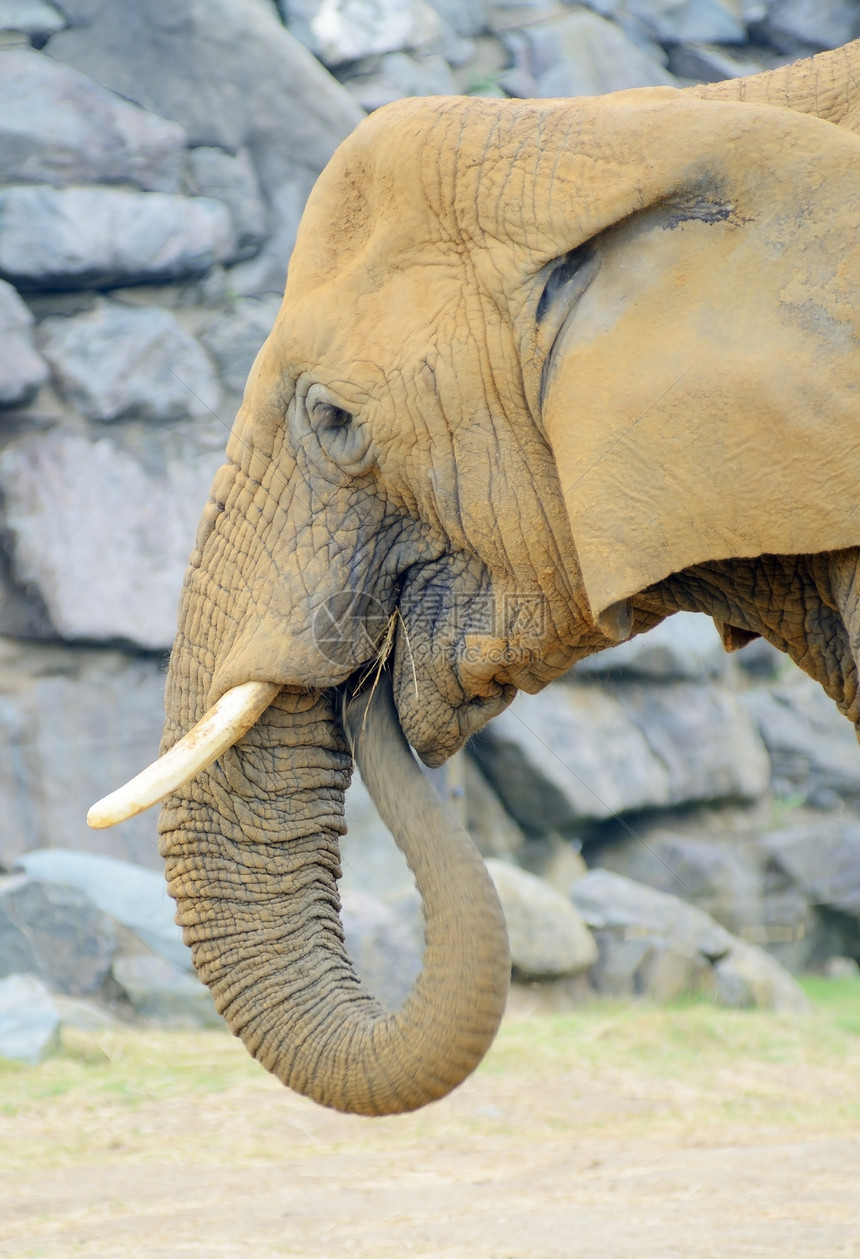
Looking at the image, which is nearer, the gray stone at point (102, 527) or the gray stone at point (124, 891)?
the gray stone at point (124, 891)

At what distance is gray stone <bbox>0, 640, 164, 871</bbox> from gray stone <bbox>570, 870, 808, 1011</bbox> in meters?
2.44

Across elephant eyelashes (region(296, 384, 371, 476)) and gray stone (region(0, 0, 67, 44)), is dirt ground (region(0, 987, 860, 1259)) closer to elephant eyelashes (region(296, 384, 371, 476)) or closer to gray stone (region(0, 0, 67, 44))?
elephant eyelashes (region(296, 384, 371, 476))

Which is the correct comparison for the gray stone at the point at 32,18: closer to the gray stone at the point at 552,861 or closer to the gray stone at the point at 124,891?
the gray stone at the point at 124,891

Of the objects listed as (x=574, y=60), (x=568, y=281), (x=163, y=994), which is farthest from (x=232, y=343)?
(x=568, y=281)

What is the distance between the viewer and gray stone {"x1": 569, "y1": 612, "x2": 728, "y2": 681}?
913 cm

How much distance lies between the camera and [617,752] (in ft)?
29.2

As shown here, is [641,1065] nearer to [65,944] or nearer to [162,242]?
[65,944]

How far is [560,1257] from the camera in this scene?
128 inches

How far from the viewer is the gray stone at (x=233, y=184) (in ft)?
29.2

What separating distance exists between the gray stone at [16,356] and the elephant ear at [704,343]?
631 cm

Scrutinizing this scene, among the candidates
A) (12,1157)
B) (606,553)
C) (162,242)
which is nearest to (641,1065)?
(12,1157)

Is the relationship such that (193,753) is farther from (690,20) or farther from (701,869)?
(690,20)

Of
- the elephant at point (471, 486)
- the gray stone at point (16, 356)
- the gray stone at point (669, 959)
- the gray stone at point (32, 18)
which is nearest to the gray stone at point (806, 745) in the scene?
the gray stone at point (669, 959)

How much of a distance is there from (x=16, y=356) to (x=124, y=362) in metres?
0.65
